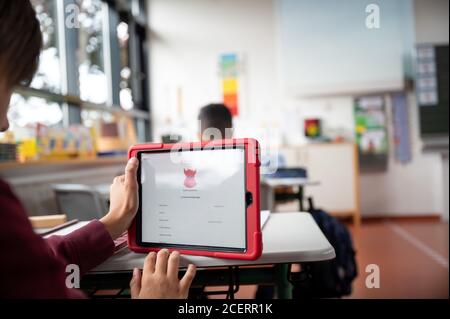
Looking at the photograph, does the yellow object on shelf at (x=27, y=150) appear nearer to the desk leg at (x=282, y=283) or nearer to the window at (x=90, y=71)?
the window at (x=90, y=71)

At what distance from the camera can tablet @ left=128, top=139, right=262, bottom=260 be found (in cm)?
66

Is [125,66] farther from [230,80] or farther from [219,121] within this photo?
[219,121]

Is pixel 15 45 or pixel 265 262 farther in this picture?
pixel 265 262

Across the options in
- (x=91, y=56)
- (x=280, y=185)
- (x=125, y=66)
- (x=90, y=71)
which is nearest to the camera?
(x=280, y=185)

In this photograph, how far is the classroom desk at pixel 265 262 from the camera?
703mm

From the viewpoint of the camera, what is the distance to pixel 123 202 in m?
0.74

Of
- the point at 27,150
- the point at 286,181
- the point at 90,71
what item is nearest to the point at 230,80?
the point at 90,71

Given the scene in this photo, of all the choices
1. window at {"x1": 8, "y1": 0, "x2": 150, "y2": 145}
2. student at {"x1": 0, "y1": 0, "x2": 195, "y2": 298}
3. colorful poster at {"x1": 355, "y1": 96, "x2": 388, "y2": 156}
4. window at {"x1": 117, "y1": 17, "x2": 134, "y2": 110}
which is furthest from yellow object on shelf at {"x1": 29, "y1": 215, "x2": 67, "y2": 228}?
colorful poster at {"x1": 355, "y1": 96, "x2": 388, "y2": 156}

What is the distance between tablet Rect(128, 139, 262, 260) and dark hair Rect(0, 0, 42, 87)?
27 cm

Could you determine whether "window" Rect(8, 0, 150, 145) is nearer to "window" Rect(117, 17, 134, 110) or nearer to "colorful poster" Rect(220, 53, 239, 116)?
"window" Rect(117, 17, 134, 110)

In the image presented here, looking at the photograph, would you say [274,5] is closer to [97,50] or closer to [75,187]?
[97,50]

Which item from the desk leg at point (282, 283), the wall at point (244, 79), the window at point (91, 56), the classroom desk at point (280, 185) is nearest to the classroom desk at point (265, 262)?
the desk leg at point (282, 283)

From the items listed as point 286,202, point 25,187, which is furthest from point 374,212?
point 25,187

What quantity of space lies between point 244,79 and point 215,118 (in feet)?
11.2
